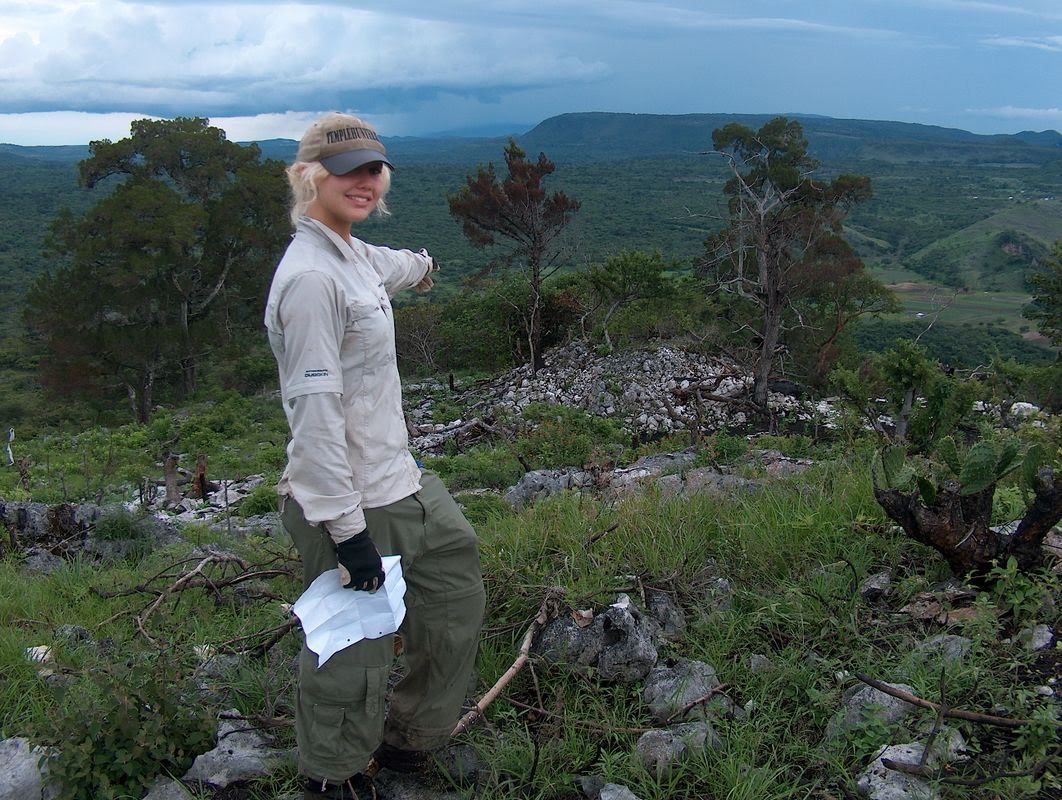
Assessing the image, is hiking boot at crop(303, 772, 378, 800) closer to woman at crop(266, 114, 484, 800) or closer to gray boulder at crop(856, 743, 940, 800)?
woman at crop(266, 114, 484, 800)

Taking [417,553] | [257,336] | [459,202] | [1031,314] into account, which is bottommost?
[257,336]

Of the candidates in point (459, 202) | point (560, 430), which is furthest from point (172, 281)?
point (560, 430)

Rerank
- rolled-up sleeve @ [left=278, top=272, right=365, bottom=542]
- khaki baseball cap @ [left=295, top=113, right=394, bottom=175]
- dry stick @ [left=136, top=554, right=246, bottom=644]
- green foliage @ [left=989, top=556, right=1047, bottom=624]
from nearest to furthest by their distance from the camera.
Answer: rolled-up sleeve @ [left=278, top=272, right=365, bottom=542], khaki baseball cap @ [left=295, top=113, right=394, bottom=175], green foliage @ [left=989, top=556, right=1047, bottom=624], dry stick @ [left=136, top=554, right=246, bottom=644]

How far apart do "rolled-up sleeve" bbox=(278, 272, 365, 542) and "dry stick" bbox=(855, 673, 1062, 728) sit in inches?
60.1

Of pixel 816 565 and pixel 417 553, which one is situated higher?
pixel 417 553

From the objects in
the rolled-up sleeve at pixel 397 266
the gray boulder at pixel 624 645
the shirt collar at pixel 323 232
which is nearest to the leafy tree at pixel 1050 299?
the gray boulder at pixel 624 645

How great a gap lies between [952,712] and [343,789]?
5.39 ft

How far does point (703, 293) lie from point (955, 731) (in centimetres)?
1652

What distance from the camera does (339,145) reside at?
1956 millimetres

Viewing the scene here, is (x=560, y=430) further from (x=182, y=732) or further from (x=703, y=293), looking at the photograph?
(x=703, y=293)

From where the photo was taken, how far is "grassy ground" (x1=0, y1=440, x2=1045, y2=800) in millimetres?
2193

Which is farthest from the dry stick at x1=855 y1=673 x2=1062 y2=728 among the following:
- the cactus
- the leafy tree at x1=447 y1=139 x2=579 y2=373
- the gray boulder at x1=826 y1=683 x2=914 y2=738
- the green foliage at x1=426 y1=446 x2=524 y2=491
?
the leafy tree at x1=447 y1=139 x2=579 y2=373

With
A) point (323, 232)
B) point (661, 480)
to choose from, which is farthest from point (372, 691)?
point (661, 480)

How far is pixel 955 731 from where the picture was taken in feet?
6.98
